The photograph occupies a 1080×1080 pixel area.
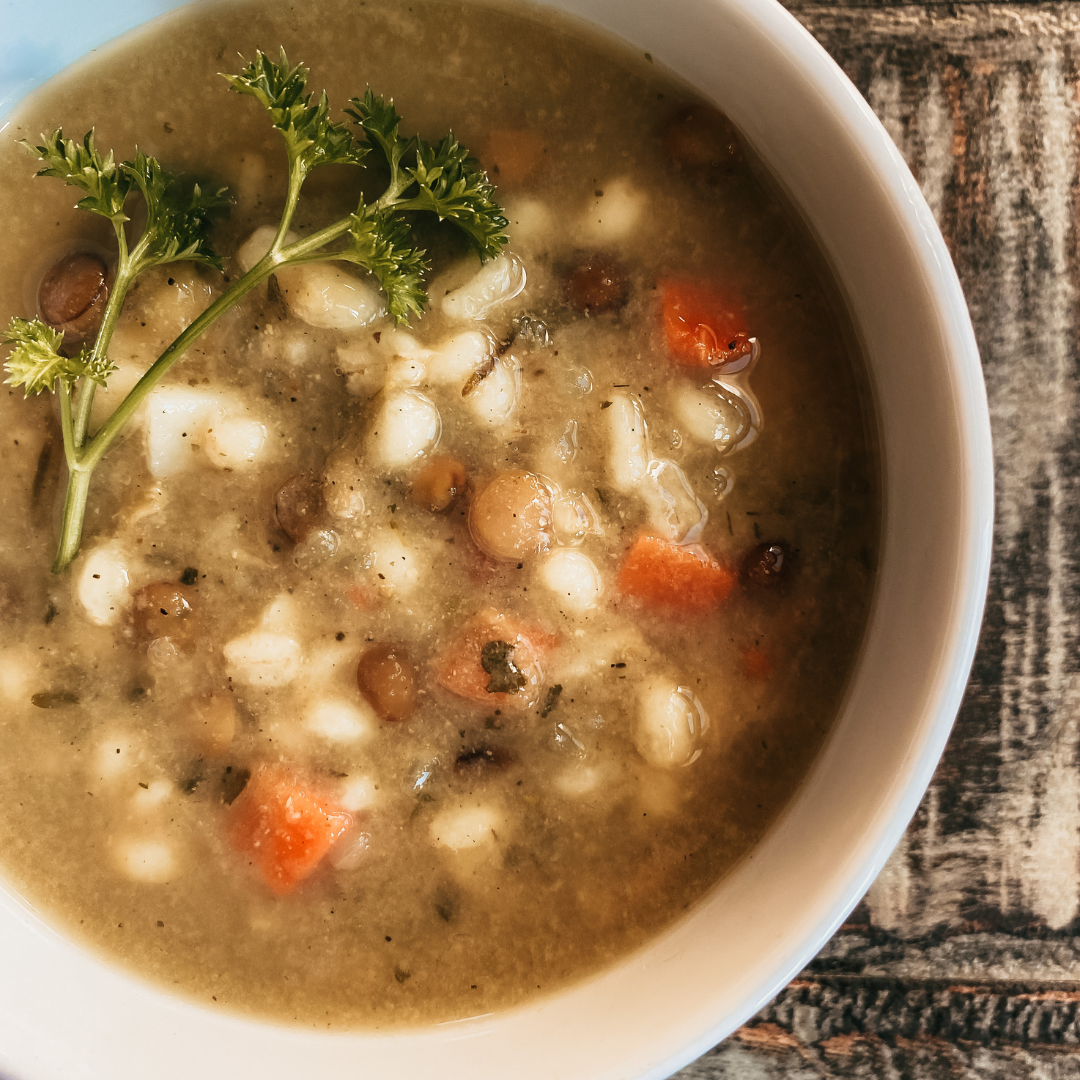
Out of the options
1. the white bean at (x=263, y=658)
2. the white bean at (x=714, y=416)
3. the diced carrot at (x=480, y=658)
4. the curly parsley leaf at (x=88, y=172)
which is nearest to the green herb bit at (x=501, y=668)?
the diced carrot at (x=480, y=658)

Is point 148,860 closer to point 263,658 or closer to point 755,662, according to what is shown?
point 263,658

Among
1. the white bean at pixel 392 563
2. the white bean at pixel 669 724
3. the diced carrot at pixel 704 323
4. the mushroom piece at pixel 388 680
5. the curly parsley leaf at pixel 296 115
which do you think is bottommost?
the white bean at pixel 669 724

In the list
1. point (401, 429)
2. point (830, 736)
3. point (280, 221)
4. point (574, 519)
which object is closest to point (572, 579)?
point (574, 519)

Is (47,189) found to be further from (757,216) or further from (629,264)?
(757,216)

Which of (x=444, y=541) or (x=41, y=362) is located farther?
(x=444, y=541)

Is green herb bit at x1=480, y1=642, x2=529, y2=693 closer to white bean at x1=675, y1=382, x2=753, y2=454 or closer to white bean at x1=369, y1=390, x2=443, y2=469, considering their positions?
white bean at x1=369, y1=390, x2=443, y2=469

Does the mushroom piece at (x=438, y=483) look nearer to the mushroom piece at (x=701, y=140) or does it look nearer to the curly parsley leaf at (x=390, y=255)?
the curly parsley leaf at (x=390, y=255)

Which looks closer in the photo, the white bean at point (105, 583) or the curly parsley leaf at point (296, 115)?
the curly parsley leaf at point (296, 115)

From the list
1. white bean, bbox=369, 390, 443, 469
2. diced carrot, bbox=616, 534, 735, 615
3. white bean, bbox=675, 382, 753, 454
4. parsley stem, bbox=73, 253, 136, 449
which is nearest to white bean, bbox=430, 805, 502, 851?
diced carrot, bbox=616, 534, 735, 615
